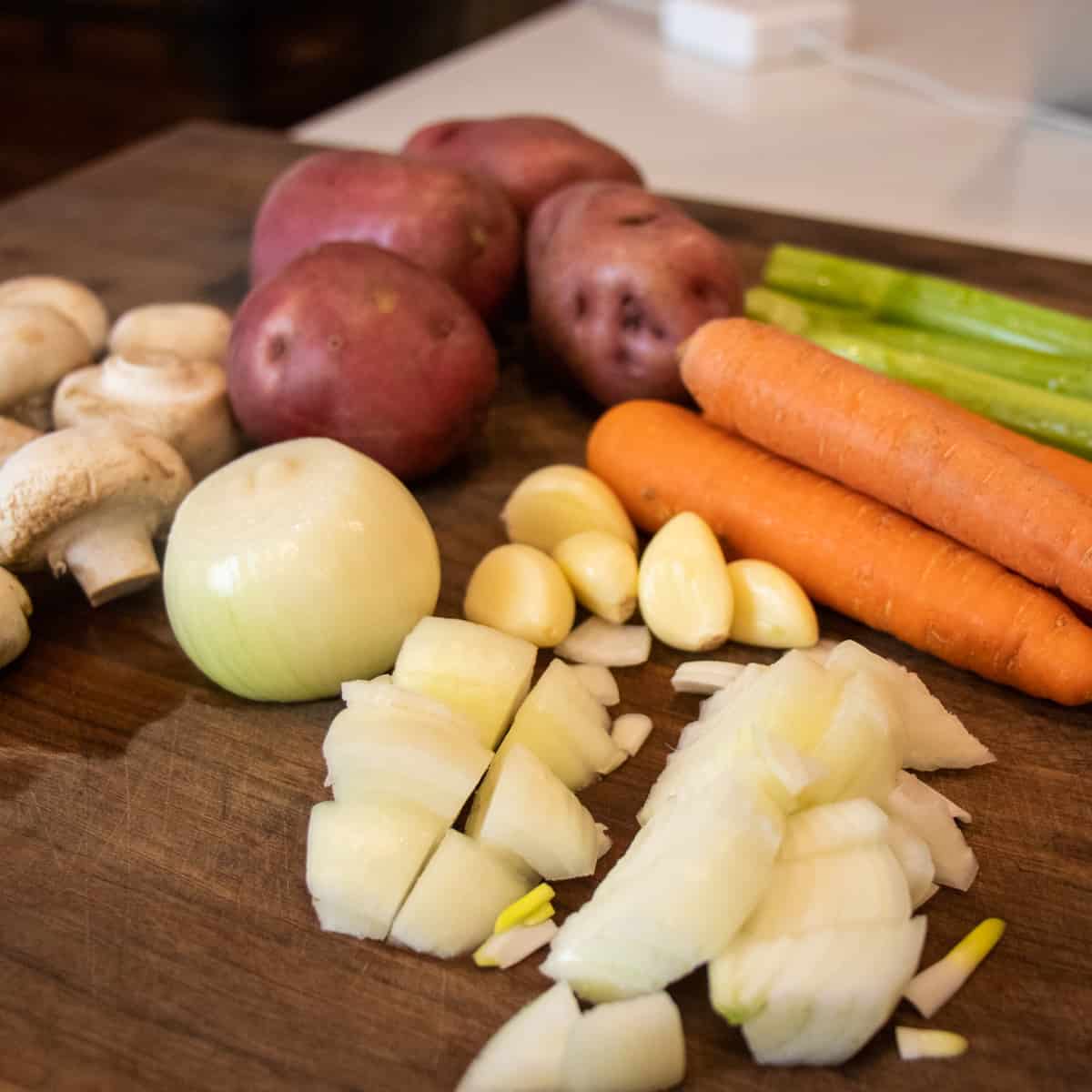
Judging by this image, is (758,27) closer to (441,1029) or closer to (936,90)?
(936,90)

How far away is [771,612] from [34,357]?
0.94 m

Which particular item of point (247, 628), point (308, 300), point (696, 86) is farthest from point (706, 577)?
point (696, 86)

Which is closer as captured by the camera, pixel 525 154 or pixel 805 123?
pixel 525 154

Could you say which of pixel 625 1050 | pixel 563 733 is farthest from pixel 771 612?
pixel 625 1050

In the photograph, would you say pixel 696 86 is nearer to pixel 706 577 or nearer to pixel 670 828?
pixel 706 577

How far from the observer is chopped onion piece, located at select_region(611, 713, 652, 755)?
1.10m

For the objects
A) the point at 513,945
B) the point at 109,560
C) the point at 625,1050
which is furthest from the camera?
the point at 109,560

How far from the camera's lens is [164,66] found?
3279mm

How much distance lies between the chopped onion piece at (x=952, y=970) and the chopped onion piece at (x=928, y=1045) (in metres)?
0.02

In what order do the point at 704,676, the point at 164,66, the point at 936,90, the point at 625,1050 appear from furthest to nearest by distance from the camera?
the point at 164,66 → the point at 936,90 → the point at 704,676 → the point at 625,1050

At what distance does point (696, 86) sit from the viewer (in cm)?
270

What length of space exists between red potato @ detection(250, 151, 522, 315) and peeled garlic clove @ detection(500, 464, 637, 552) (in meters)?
0.40

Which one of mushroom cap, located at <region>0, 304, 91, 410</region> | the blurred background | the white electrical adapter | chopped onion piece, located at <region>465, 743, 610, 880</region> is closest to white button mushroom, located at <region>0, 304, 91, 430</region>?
mushroom cap, located at <region>0, 304, 91, 410</region>

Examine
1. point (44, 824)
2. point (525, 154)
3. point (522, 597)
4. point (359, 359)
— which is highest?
point (525, 154)
